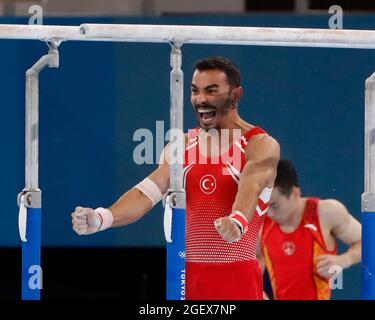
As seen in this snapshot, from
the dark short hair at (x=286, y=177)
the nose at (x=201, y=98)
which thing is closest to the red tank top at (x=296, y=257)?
the dark short hair at (x=286, y=177)

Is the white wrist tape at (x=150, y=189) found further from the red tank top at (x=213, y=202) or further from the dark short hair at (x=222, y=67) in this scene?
the dark short hair at (x=222, y=67)

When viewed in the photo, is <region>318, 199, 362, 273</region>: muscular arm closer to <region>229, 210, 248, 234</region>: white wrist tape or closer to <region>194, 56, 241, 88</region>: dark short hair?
<region>194, 56, 241, 88</region>: dark short hair

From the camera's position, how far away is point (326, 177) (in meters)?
6.04

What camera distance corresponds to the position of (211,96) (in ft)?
15.2

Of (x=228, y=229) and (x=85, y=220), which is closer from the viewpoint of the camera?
(x=228, y=229)

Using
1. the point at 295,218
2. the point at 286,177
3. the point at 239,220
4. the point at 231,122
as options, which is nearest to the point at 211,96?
the point at 231,122

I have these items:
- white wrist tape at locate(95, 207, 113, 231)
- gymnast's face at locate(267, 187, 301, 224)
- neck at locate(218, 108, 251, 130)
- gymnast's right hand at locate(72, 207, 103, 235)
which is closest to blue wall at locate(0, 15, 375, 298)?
gymnast's face at locate(267, 187, 301, 224)

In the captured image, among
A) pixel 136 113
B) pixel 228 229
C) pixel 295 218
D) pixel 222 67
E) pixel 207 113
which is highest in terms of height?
pixel 136 113

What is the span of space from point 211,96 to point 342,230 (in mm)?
1857

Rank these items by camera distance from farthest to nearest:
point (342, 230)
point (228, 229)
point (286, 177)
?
1. point (342, 230)
2. point (286, 177)
3. point (228, 229)

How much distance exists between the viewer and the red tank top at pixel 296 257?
6320 millimetres

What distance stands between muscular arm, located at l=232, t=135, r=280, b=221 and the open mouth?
0.18 m

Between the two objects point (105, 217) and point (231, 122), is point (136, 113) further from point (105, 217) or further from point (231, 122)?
point (105, 217)

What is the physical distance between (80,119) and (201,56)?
76cm
